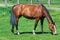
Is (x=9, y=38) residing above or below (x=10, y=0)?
above

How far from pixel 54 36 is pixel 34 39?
4.54ft

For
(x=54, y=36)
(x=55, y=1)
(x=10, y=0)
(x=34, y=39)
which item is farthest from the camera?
(x=55, y=1)

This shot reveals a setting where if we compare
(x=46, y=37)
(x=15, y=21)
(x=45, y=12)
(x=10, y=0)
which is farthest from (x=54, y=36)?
(x=10, y=0)

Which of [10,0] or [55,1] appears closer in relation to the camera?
[10,0]

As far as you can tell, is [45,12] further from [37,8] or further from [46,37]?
[46,37]

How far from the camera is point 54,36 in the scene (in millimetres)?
13273

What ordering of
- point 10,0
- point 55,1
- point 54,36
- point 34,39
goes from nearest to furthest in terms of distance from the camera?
point 34,39
point 54,36
point 10,0
point 55,1

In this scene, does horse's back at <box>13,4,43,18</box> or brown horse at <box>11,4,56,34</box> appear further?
horse's back at <box>13,4,43,18</box>

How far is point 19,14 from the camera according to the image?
13820mm

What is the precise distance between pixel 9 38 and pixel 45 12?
7.97 ft

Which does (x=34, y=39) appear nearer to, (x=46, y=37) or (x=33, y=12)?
(x=46, y=37)

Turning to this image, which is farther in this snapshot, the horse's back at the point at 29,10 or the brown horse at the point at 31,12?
the horse's back at the point at 29,10

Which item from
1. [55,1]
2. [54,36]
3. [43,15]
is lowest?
[55,1]

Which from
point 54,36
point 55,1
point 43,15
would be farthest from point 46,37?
point 55,1
